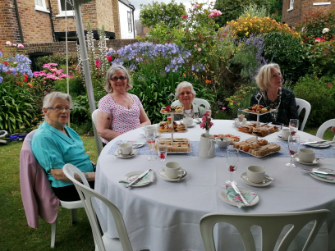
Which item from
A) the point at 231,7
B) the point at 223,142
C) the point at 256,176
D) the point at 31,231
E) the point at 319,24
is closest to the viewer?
the point at 256,176

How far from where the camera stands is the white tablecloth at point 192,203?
1111mm

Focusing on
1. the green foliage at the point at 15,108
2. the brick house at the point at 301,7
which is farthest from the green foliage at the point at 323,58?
the brick house at the point at 301,7

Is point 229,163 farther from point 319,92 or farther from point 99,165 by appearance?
point 319,92

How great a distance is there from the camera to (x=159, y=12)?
69.5 ft

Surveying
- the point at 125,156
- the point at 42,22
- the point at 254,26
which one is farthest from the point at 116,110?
the point at 42,22

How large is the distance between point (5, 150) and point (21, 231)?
2602 millimetres

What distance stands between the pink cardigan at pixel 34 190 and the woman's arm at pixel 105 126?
2.88ft

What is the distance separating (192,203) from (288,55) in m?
5.85

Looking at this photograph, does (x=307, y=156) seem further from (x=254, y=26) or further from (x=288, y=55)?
(x=254, y=26)

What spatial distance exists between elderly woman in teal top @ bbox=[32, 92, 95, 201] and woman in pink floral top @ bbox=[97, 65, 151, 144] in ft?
1.93

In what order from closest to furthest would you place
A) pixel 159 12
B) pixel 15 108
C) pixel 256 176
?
pixel 256 176, pixel 15 108, pixel 159 12

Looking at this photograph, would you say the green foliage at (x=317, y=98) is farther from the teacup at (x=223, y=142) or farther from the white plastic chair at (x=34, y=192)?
the white plastic chair at (x=34, y=192)

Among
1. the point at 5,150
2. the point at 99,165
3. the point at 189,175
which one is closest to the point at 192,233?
the point at 189,175

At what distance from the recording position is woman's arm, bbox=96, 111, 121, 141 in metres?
2.64
